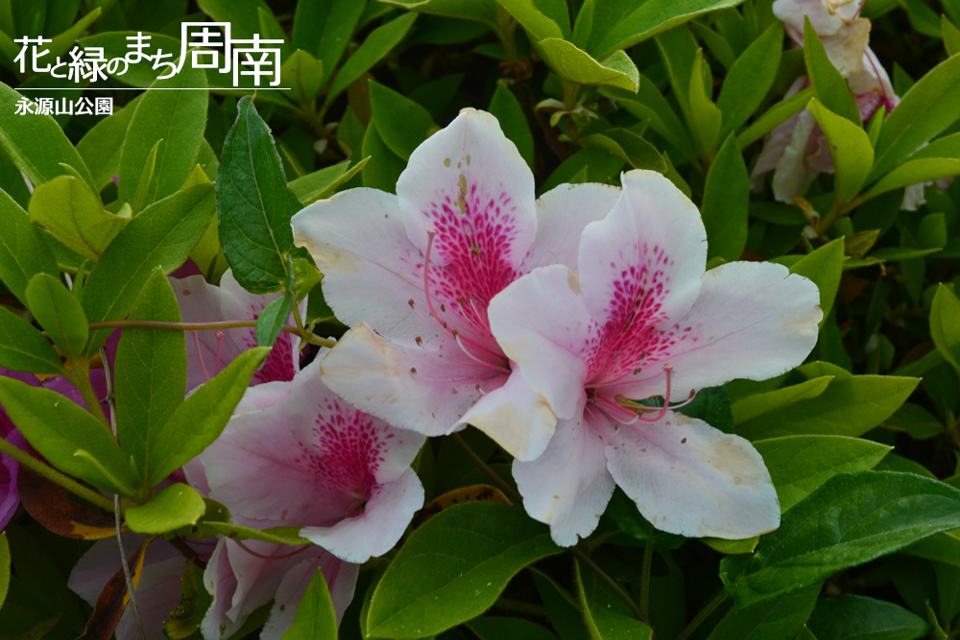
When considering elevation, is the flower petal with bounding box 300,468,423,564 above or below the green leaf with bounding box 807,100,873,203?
below

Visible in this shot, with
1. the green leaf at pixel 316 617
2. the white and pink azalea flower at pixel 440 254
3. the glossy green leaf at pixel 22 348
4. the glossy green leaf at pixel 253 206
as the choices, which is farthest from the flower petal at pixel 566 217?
the glossy green leaf at pixel 22 348

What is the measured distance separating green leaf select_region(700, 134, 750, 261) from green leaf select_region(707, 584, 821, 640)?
1.31 ft

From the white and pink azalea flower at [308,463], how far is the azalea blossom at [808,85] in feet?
2.34

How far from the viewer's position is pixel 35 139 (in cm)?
75

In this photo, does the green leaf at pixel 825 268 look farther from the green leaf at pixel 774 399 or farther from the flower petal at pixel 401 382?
the flower petal at pixel 401 382

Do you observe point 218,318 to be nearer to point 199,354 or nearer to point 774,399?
point 199,354

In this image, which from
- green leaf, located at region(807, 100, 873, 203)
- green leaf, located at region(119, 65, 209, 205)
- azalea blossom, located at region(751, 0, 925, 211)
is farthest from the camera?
azalea blossom, located at region(751, 0, 925, 211)

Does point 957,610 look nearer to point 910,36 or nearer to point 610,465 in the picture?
point 610,465

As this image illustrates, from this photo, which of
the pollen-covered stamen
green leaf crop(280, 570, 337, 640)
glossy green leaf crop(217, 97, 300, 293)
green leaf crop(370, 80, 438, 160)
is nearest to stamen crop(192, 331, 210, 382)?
the pollen-covered stamen

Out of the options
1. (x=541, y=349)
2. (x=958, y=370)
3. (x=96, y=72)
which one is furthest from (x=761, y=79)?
(x=96, y=72)

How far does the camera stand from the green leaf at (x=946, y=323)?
37.4 inches

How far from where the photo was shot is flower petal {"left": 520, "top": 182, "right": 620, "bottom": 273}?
2.19 ft

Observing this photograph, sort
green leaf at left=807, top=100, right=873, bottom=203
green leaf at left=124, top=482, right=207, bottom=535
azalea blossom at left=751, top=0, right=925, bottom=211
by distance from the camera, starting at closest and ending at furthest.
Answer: green leaf at left=124, top=482, right=207, bottom=535 < green leaf at left=807, top=100, right=873, bottom=203 < azalea blossom at left=751, top=0, right=925, bottom=211

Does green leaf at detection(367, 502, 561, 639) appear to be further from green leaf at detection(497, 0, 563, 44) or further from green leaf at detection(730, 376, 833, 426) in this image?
green leaf at detection(497, 0, 563, 44)
